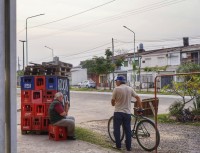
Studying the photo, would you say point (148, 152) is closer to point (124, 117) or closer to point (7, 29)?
point (124, 117)

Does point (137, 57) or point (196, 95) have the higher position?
point (137, 57)

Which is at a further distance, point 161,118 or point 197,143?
point 161,118

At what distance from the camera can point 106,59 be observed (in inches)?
2066

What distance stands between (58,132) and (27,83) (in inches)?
74.4

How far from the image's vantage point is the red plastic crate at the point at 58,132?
8.78 meters

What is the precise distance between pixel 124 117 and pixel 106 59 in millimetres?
44877

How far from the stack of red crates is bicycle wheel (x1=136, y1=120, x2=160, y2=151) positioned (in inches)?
113

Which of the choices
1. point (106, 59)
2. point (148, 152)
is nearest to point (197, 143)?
point (148, 152)

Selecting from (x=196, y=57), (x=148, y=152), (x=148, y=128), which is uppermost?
(x=196, y=57)

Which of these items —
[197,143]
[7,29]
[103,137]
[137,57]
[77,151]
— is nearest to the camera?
[7,29]

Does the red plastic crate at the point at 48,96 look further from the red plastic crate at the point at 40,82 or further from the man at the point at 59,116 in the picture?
the man at the point at 59,116

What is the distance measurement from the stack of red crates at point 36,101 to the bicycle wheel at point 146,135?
288cm

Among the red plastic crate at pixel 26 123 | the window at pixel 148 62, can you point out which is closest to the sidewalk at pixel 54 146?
the red plastic crate at pixel 26 123

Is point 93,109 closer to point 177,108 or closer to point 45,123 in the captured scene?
point 177,108
